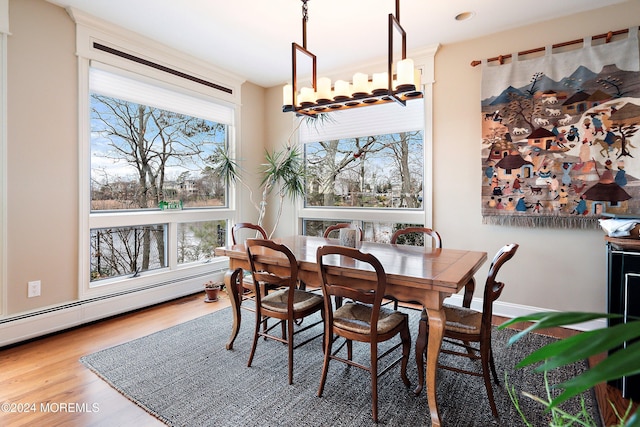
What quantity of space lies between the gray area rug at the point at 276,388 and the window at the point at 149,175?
1.19m

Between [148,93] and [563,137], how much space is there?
3976 millimetres

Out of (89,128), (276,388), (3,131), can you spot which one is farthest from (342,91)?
(3,131)

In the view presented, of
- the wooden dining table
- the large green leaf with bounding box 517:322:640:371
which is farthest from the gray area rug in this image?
the large green leaf with bounding box 517:322:640:371

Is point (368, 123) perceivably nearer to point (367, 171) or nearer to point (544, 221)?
point (367, 171)

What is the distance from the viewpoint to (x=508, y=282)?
3490 millimetres

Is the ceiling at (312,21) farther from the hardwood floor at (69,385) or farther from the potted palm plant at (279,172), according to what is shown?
the hardwood floor at (69,385)

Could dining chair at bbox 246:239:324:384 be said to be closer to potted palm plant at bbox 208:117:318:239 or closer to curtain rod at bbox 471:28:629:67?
potted palm plant at bbox 208:117:318:239

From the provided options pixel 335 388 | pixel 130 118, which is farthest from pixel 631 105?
pixel 130 118

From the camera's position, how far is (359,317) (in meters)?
2.16

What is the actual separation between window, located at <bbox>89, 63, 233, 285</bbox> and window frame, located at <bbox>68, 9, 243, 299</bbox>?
24 mm

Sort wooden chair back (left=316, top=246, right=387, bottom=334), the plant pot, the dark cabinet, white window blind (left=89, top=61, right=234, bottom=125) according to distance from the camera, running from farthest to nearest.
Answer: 1. the plant pot
2. white window blind (left=89, top=61, right=234, bottom=125)
3. the dark cabinet
4. wooden chair back (left=316, top=246, right=387, bottom=334)

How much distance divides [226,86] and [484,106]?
3001 mm

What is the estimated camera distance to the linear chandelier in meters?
2.36

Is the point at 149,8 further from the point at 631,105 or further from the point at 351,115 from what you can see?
Answer: the point at 631,105
